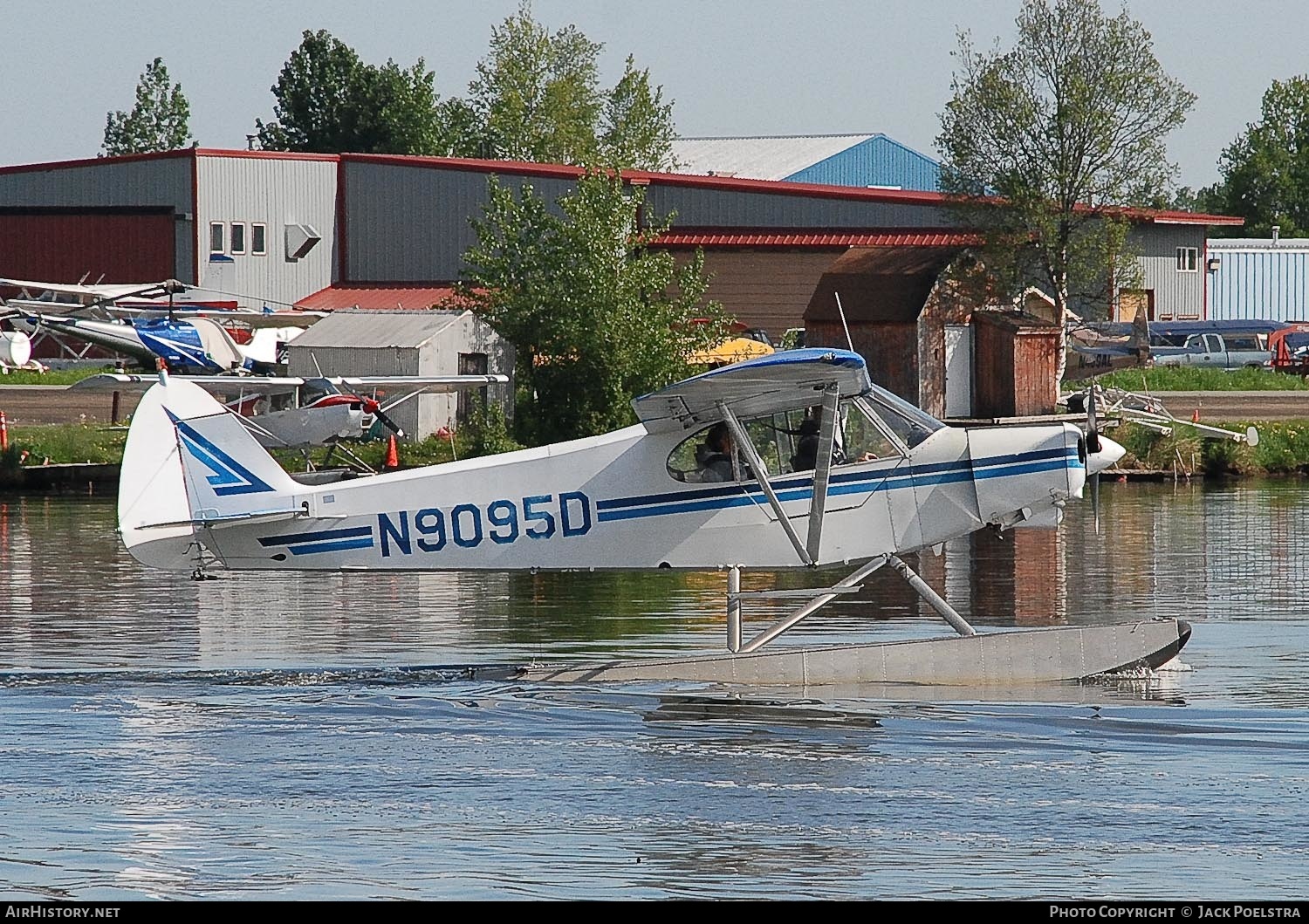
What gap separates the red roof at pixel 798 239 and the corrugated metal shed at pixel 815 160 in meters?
34.6

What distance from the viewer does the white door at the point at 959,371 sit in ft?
127

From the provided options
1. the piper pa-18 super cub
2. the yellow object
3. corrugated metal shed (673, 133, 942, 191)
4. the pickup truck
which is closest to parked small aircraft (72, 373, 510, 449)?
the yellow object

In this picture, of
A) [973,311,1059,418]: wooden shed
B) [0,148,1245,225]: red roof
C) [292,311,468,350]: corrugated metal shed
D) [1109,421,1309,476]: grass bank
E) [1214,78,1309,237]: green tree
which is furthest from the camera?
[1214,78,1309,237]: green tree

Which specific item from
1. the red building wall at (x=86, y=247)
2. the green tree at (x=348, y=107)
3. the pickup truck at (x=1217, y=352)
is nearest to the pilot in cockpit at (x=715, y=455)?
the pickup truck at (x=1217, y=352)

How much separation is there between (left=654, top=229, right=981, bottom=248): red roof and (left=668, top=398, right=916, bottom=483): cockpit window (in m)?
33.8

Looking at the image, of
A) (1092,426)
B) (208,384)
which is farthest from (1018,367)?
(1092,426)

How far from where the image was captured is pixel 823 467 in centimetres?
1206

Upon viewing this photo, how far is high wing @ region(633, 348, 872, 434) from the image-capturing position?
1129cm

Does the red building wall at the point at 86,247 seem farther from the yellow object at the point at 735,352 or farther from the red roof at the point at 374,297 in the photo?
the yellow object at the point at 735,352

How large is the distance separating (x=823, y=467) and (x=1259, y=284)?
59103mm

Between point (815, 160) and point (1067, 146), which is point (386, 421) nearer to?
point (1067, 146)

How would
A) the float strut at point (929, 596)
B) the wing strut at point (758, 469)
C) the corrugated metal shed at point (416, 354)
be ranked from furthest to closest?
1. the corrugated metal shed at point (416, 354)
2. the float strut at point (929, 596)
3. the wing strut at point (758, 469)

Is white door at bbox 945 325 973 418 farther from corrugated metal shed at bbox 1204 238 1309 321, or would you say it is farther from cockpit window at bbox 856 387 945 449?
corrugated metal shed at bbox 1204 238 1309 321
